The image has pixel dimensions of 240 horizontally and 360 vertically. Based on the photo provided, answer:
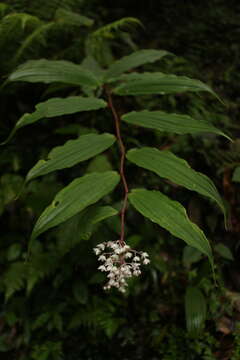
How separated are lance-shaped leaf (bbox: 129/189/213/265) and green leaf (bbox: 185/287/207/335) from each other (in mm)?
917

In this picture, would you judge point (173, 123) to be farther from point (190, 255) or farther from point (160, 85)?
point (190, 255)

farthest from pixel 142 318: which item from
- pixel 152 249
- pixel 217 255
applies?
pixel 217 255

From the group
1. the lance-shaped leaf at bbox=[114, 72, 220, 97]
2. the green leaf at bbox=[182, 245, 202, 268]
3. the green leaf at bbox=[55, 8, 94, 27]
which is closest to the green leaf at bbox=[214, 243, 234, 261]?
the green leaf at bbox=[182, 245, 202, 268]

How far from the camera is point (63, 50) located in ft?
9.69

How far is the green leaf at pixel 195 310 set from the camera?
198 centimetres

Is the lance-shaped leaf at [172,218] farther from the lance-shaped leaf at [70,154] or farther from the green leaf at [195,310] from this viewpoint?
the green leaf at [195,310]

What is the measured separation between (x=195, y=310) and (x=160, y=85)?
1335 mm

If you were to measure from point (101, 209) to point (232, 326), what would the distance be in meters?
1.24

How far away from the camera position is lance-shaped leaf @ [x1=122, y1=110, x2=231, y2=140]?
5.32 feet

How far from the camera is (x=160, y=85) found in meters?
1.93

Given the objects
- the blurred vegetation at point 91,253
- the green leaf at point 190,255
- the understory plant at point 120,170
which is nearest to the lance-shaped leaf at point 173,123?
the understory plant at point 120,170

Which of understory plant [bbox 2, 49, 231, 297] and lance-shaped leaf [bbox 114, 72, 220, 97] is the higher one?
lance-shaped leaf [bbox 114, 72, 220, 97]

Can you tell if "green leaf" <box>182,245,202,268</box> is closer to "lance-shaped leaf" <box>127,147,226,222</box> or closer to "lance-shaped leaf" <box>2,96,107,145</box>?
"lance-shaped leaf" <box>127,147,226,222</box>

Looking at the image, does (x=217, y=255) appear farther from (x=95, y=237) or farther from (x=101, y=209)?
(x=101, y=209)
